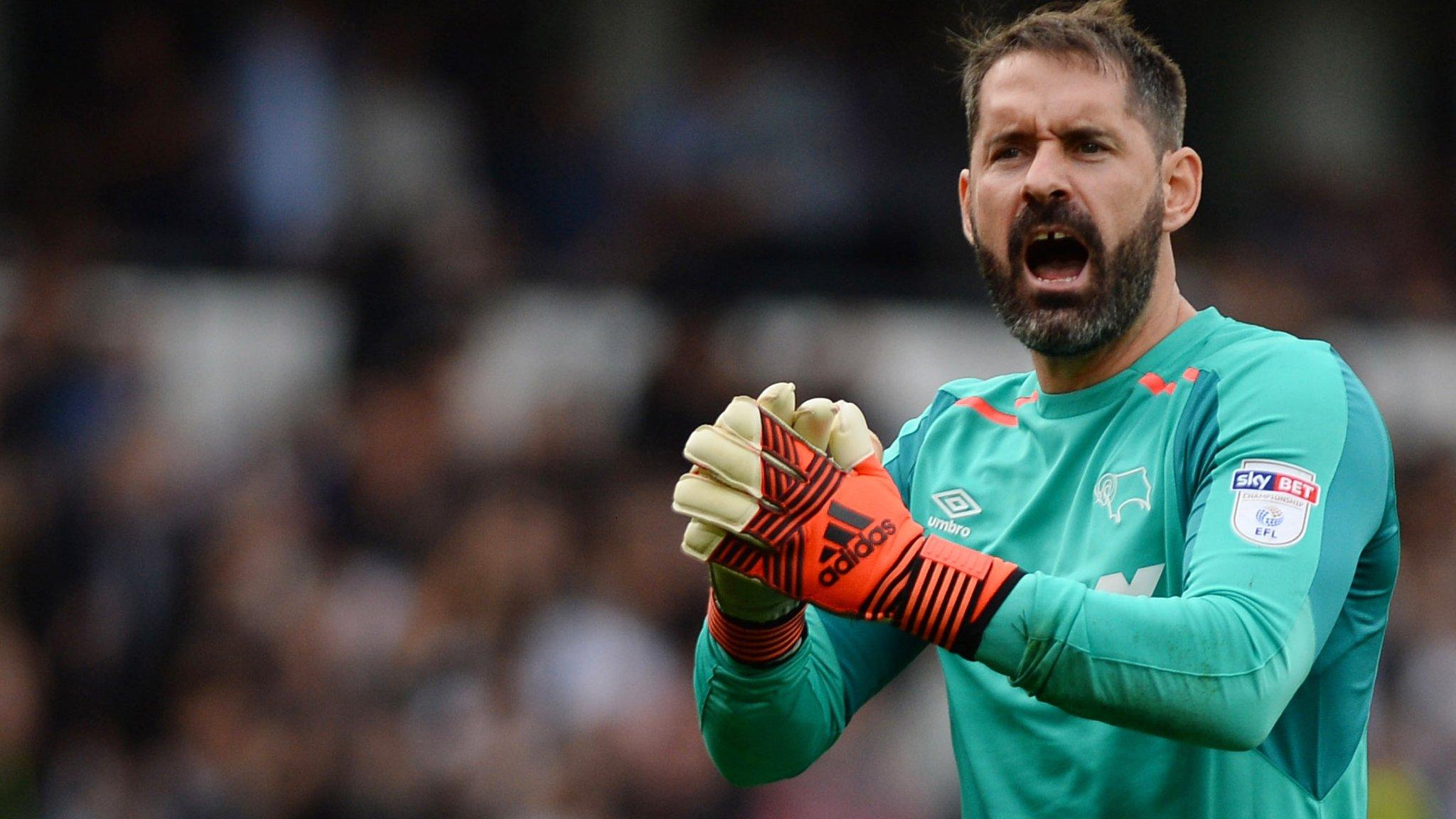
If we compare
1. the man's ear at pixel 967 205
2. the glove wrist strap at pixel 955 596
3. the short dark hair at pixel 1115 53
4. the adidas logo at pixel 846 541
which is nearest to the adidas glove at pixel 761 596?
the adidas logo at pixel 846 541

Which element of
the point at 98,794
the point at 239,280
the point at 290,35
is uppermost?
the point at 290,35

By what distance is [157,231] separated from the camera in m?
8.51

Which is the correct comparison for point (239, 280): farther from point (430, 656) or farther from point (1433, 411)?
point (1433, 411)

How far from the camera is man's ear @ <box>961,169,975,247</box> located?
3.21 m

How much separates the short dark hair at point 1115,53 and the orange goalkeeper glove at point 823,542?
926mm

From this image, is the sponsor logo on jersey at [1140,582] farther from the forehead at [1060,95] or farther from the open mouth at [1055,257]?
the forehead at [1060,95]

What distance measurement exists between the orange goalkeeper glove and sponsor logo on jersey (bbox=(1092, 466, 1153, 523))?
38cm

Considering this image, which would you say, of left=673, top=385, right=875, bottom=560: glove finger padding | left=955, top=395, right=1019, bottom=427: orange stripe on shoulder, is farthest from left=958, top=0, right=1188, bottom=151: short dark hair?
left=673, top=385, right=875, bottom=560: glove finger padding

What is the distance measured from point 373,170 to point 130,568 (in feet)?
8.91

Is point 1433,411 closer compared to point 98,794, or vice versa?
point 98,794

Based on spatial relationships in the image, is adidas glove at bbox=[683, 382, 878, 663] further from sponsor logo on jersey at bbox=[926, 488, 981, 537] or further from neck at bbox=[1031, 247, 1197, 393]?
neck at bbox=[1031, 247, 1197, 393]

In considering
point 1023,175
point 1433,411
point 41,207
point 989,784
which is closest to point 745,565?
point 989,784

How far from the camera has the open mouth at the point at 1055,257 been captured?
2998 millimetres

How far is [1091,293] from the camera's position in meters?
2.93
